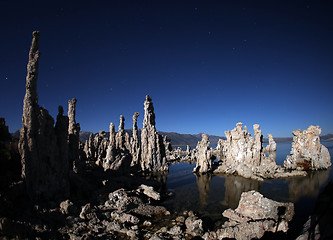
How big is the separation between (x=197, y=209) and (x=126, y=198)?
983 centimetres

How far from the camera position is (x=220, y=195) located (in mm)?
30969

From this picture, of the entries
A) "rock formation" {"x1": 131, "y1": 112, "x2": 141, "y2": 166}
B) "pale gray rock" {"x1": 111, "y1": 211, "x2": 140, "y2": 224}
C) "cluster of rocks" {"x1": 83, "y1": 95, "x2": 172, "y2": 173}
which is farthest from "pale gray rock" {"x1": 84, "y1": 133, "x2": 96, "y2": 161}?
"pale gray rock" {"x1": 111, "y1": 211, "x2": 140, "y2": 224}

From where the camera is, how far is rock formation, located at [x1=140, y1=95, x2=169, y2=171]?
189 feet

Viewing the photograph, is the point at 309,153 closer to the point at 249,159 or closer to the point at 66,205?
the point at 249,159

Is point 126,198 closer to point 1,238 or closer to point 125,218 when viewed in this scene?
point 125,218

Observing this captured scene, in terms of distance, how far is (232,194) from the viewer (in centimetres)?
3164

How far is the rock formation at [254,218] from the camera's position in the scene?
1527cm

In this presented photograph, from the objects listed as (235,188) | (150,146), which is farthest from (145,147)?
(235,188)

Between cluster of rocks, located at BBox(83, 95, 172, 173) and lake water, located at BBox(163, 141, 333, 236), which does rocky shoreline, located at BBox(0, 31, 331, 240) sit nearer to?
lake water, located at BBox(163, 141, 333, 236)

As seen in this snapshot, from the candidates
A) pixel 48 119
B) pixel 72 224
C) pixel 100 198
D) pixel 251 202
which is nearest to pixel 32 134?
pixel 48 119

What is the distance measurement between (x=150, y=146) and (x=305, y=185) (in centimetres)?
4116

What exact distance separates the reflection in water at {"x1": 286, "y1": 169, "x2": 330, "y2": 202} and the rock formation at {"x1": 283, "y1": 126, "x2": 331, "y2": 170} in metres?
5.48

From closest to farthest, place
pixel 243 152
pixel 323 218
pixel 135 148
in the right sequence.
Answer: pixel 323 218, pixel 243 152, pixel 135 148

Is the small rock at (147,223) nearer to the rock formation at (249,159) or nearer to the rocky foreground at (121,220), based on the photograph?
the rocky foreground at (121,220)
